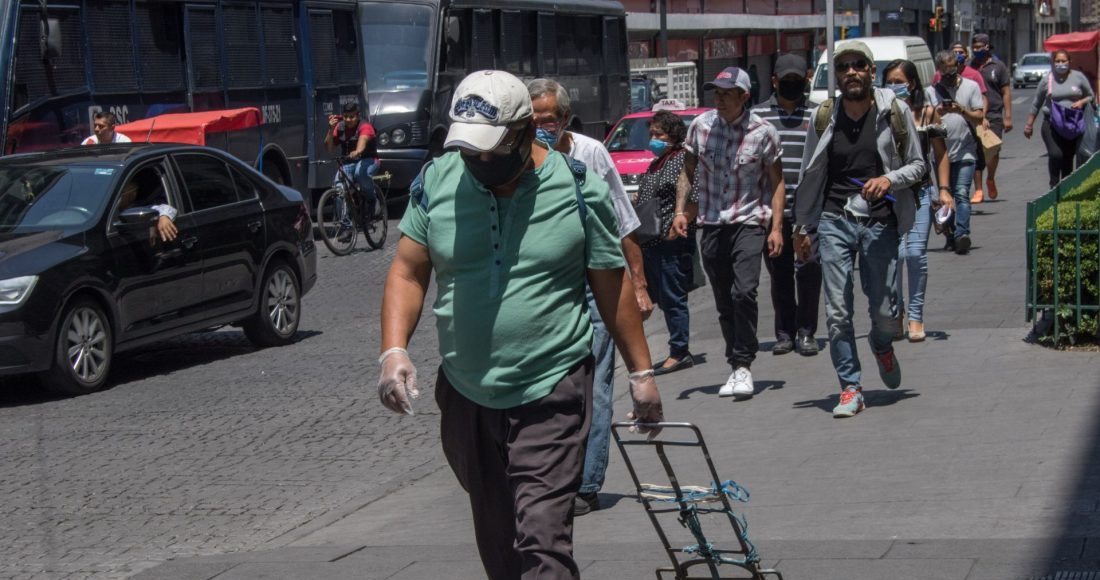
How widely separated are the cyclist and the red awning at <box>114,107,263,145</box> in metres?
1.37

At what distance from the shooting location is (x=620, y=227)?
6184 mm

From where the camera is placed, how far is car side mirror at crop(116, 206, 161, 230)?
10.7 meters

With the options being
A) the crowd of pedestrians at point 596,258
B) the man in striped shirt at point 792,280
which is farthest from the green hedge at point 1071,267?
the man in striped shirt at point 792,280

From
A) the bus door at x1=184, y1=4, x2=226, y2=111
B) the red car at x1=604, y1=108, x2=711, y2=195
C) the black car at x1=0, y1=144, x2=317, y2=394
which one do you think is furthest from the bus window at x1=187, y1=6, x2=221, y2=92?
the black car at x1=0, y1=144, x2=317, y2=394

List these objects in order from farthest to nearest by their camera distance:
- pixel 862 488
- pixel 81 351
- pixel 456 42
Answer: pixel 456 42, pixel 81 351, pixel 862 488

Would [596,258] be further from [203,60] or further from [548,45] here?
[548,45]

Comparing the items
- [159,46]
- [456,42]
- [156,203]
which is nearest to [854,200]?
[156,203]

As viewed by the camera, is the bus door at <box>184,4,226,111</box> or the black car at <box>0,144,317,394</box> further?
the bus door at <box>184,4,226,111</box>

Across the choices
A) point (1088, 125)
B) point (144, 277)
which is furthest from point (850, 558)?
point (1088, 125)

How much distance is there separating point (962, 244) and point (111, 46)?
9.40m

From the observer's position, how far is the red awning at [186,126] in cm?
1695

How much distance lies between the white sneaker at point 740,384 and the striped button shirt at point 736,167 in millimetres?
812

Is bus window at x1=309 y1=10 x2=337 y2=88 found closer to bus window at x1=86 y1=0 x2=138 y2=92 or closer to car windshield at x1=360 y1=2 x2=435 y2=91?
car windshield at x1=360 y1=2 x2=435 y2=91

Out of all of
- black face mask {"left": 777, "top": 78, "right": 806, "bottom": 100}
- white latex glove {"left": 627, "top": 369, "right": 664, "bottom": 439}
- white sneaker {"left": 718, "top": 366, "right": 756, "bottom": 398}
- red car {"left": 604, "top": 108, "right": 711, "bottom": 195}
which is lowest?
white sneaker {"left": 718, "top": 366, "right": 756, "bottom": 398}
